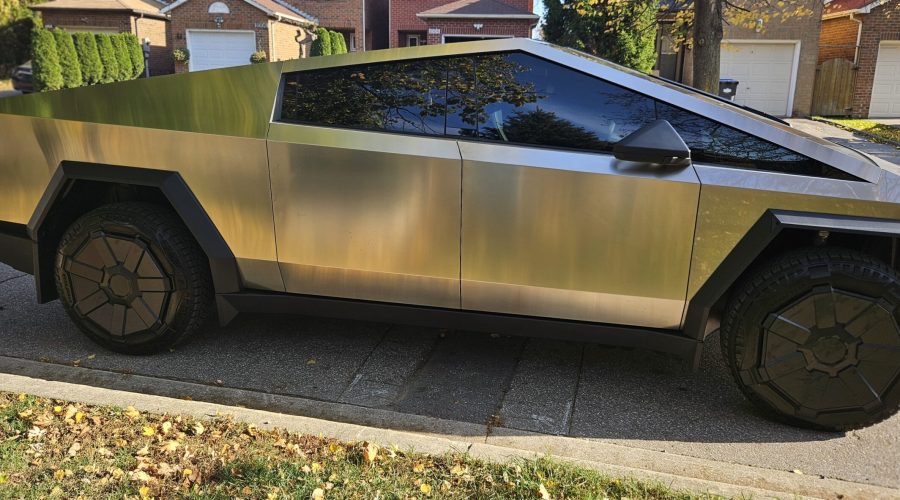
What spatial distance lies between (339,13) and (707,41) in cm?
2425

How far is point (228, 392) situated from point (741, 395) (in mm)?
2642

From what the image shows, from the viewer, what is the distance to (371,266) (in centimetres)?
342

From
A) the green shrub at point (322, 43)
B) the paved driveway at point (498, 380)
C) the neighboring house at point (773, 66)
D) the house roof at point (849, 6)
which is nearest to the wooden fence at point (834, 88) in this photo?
the neighboring house at point (773, 66)

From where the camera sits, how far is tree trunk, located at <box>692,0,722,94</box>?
7.75m

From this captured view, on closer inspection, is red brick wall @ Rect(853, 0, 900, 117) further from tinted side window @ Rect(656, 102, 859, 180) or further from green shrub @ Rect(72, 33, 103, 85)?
green shrub @ Rect(72, 33, 103, 85)

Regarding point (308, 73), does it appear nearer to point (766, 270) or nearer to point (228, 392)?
point (228, 392)

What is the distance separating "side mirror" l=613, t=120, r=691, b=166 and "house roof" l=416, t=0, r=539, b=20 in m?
24.5

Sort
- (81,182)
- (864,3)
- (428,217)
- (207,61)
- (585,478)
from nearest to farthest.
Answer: (585,478) → (428,217) → (81,182) → (864,3) → (207,61)

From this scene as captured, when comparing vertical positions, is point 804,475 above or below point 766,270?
below

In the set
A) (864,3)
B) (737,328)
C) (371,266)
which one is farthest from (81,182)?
(864,3)

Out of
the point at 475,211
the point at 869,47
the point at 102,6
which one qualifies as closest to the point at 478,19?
the point at 869,47

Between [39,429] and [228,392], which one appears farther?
[228,392]

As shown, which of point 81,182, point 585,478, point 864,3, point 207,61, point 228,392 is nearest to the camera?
point 585,478

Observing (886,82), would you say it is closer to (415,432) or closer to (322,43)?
(322,43)
